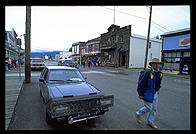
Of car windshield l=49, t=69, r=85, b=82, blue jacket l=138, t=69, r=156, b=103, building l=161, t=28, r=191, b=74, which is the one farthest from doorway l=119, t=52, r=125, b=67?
blue jacket l=138, t=69, r=156, b=103

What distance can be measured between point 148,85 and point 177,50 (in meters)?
18.5

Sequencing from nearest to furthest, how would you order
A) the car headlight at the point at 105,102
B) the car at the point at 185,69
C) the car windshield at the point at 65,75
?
the car headlight at the point at 105,102 < the car windshield at the point at 65,75 < the car at the point at 185,69

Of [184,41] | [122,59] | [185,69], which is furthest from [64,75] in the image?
[122,59]

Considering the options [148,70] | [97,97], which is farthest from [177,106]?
[97,97]

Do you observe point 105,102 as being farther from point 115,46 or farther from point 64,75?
point 115,46

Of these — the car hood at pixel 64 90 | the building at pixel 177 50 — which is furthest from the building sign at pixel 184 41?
the car hood at pixel 64 90

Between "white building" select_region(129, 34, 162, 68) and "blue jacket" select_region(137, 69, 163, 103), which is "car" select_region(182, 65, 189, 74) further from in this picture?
"blue jacket" select_region(137, 69, 163, 103)

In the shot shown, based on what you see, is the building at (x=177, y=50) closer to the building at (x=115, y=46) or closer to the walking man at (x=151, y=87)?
the building at (x=115, y=46)

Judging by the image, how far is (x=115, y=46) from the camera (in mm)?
28141

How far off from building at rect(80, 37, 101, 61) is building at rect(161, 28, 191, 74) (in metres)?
18.0

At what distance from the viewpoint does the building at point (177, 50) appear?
57.6ft

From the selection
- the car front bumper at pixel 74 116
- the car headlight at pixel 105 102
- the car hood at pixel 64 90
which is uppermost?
the car hood at pixel 64 90

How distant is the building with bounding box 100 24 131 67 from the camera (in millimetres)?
25391

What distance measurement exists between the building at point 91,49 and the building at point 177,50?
59.0 feet
